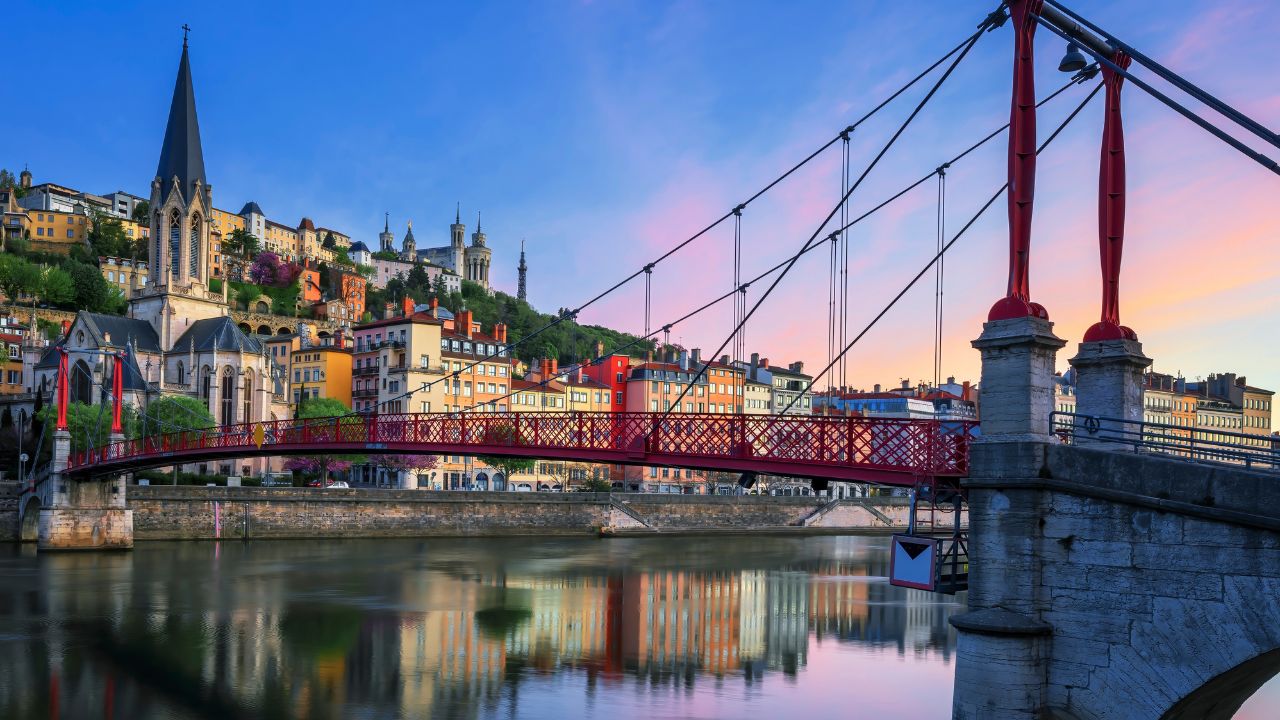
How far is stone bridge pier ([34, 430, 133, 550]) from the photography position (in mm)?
43375

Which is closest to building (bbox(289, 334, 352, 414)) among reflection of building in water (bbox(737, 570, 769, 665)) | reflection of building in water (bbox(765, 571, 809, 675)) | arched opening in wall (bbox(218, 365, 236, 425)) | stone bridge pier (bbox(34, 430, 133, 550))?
arched opening in wall (bbox(218, 365, 236, 425))

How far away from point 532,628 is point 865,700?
10.3 metres

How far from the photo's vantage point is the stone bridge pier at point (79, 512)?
1708 inches

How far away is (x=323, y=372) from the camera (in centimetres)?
8631

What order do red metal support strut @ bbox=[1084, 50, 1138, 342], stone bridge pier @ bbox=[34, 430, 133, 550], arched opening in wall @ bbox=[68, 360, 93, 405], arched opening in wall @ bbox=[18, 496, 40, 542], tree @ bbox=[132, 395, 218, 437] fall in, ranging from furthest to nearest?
arched opening in wall @ bbox=[68, 360, 93, 405] < tree @ bbox=[132, 395, 218, 437] < arched opening in wall @ bbox=[18, 496, 40, 542] < stone bridge pier @ bbox=[34, 430, 133, 550] < red metal support strut @ bbox=[1084, 50, 1138, 342]

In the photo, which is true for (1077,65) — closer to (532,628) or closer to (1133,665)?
(1133,665)

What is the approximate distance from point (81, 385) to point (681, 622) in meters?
59.7

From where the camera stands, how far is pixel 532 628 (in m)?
28.5

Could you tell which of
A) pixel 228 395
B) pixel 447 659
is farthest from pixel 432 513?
pixel 447 659

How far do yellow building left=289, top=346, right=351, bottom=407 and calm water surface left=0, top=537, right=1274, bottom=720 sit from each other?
41284 millimetres

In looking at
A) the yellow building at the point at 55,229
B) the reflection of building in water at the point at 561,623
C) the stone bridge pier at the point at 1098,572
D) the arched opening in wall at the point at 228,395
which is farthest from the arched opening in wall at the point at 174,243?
the stone bridge pier at the point at 1098,572

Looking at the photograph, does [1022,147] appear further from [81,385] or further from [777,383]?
[777,383]

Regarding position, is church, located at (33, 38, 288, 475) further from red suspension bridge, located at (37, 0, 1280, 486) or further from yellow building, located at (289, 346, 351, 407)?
red suspension bridge, located at (37, 0, 1280, 486)

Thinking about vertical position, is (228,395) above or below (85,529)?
above
